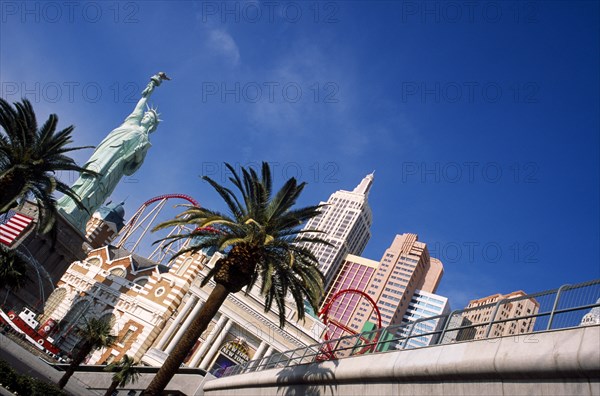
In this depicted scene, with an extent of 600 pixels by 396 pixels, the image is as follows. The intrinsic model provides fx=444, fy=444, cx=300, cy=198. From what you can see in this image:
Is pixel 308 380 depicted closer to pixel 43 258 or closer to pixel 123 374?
pixel 123 374

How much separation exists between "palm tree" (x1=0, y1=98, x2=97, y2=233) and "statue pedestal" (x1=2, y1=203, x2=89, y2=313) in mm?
17763

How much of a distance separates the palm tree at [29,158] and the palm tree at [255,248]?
10329 mm

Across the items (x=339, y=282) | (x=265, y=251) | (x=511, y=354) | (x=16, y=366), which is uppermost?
(x=339, y=282)

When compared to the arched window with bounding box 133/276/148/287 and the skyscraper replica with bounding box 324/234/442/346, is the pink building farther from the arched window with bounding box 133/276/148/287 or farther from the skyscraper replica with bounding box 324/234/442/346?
the arched window with bounding box 133/276/148/287

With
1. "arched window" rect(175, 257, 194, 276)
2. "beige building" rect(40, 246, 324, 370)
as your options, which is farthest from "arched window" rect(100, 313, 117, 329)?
"arched window" rect(175, 257, 194, 276)

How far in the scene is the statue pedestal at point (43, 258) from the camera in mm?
43125

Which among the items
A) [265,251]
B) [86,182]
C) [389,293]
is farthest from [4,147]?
[389,293]

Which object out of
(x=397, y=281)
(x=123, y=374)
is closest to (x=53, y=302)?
(x=123, y=374)

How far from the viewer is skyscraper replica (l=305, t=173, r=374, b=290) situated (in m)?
168

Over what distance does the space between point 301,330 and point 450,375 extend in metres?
38.6

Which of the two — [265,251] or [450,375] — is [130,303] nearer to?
[265,251]

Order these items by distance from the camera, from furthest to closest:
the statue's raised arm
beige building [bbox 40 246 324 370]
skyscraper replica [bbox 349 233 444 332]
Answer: skyscraper replica [bbox 349 233 444 332] → the statue's raised arm → beige building [bbox 40 246 324 370]

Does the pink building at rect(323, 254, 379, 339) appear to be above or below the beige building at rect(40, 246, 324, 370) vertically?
above

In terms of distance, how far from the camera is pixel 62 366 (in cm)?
3356
